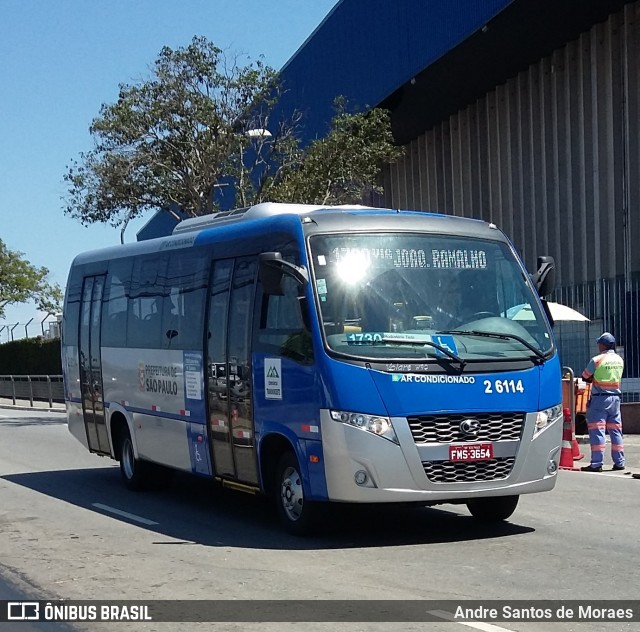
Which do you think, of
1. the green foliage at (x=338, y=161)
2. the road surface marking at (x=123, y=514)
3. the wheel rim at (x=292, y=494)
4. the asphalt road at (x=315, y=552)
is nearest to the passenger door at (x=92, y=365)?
the asphalt road at (x=315, y=552)

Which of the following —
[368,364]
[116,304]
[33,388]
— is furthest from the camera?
[33,388]

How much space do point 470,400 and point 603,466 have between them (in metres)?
7.58

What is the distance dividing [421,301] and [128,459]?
Answer: 5944 millimetres

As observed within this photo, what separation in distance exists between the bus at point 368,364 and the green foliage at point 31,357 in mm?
38600

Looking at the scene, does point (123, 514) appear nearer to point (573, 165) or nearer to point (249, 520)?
point (249, 520)

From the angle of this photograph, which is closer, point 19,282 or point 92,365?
point 92,365

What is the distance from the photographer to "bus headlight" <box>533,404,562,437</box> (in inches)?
393

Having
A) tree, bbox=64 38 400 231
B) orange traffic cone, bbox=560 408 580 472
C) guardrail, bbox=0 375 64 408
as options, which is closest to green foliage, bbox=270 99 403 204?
tree, bbox=64 38 400 231

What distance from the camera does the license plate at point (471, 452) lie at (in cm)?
953

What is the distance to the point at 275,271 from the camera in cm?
995

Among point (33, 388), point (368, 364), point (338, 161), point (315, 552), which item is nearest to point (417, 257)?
point (368, 364)

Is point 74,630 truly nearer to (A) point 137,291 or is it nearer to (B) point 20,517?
(B) point 20,517

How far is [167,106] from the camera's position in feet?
94.1

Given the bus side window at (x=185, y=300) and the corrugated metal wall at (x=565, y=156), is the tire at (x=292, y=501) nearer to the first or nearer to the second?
the bus side window at (x=185, y=300)
